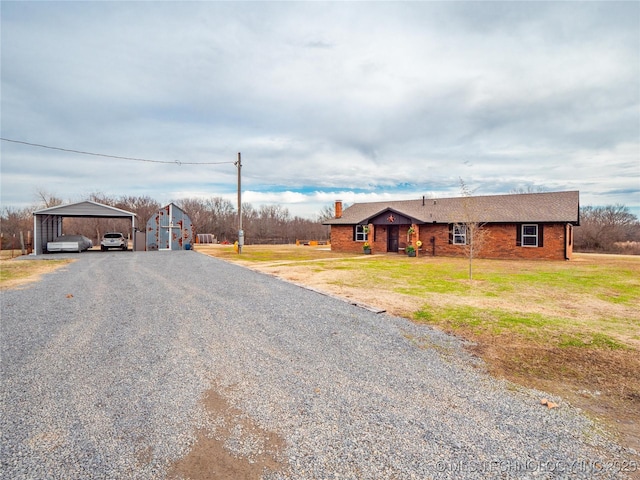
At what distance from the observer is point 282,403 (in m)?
3.18

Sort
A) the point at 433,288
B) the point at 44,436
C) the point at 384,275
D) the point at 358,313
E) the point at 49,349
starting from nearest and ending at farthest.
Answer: the point at 44,436
the point at 49,349
the point at 358,313
the point at 433,288
the point at 384,275

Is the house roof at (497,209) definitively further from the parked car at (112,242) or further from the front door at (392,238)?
the parked car at (112,242)

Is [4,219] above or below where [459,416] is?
above

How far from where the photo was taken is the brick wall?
62.6 ft

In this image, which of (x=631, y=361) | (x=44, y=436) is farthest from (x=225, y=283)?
(x=631, y=361)

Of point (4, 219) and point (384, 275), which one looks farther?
point (4, 219)

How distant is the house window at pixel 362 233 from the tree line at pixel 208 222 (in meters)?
20.7

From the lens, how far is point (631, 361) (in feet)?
13.8

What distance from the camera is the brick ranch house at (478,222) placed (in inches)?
759

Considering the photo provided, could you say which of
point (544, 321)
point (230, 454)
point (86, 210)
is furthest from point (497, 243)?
point (86, 210)

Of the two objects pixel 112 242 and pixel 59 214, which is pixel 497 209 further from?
pixel 59 214

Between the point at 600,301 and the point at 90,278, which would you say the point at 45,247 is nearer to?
the point at 90,278

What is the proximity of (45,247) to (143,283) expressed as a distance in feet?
57.5

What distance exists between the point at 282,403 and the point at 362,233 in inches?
893
